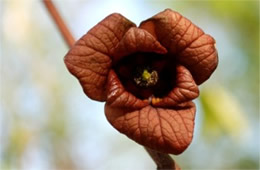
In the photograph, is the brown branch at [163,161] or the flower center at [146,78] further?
the flower center at [146,78]

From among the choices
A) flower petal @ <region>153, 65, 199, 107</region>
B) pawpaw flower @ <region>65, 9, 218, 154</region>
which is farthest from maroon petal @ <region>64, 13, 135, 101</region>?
flower petal @ <region>153, 65, 199, 107</region>

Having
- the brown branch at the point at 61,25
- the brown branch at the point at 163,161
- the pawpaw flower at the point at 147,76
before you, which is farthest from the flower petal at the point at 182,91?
the brown branch at the point at 61,25

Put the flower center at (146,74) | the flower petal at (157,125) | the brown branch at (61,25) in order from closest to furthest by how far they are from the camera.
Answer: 1. the flower petal at (157,125)
2. the flower center at (146,74)
3. the brown branch at (61,25)

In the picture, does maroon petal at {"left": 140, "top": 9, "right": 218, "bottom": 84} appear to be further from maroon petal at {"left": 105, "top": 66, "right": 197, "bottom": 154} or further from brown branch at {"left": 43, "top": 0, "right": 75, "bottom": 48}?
brown branch at {"left": 43, "top": 0, "right": 75, "bottom": 48}

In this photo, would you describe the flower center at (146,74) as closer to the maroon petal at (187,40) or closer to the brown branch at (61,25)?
the maroon petal at (187,40)

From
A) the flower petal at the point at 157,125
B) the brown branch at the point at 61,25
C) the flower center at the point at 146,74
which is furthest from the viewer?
the brown branch at the point at 61,25

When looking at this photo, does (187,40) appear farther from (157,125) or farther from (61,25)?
(61,25)
